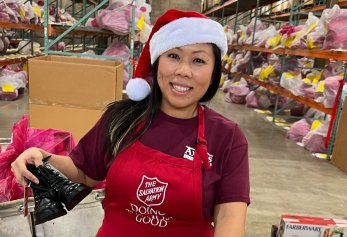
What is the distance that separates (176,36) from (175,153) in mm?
392

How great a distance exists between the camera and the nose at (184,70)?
113cm

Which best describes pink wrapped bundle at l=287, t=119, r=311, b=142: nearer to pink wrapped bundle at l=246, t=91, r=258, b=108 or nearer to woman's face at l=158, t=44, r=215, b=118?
pink wrapped bundle at l=246, t=91, r=258, b=108

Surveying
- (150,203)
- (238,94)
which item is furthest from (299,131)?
(150,203)

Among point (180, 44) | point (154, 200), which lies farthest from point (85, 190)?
point (180, 44)

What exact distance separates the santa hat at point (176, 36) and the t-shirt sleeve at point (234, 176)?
0.34 m

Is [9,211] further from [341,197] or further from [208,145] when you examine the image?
[341,197]

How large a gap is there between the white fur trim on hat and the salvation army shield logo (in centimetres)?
43

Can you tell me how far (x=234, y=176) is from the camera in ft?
3.68

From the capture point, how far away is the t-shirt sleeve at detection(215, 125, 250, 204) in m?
1.11

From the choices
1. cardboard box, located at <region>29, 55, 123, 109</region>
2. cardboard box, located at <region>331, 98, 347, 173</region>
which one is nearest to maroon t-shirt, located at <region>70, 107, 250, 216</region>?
cardboard box, located at <region>29, 55, 123, 109</region>

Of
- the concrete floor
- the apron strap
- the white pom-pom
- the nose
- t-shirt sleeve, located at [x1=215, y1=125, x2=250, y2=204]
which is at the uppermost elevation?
the nose

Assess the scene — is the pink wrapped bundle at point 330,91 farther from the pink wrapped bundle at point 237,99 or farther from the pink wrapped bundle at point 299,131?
the pink wrapped bundle at point 237,99

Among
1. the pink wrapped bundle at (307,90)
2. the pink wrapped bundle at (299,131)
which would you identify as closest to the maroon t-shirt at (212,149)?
the pink wrapped bundle at (307,90)

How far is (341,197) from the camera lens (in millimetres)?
2830
